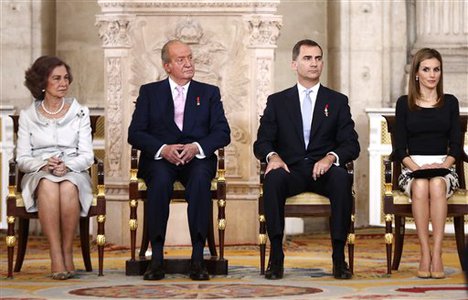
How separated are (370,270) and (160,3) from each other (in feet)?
8.36

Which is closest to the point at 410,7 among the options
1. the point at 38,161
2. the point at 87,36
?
the point at 87,36

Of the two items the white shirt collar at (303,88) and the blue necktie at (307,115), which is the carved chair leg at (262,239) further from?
the white shirt collar at (303,88)

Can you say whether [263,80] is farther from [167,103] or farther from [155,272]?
[155,272]

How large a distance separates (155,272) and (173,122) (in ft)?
3.02

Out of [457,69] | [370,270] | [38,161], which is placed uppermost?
[457,69]

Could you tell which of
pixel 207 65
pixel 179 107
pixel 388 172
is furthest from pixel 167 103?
pixel 207 65

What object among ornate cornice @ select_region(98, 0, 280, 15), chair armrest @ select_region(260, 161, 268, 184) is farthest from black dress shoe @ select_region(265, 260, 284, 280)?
ornate cornice @ select_region(98, 0, 280, 15)

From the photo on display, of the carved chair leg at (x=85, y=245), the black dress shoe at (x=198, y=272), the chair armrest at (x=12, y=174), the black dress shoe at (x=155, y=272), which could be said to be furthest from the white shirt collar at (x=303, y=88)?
the chair armrest at (x=12, y=174)

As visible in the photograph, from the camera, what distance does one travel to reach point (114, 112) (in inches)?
381

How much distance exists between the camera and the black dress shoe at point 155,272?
7.71 meters

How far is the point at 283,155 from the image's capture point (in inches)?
316

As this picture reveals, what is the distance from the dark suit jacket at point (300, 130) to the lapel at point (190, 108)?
393mm

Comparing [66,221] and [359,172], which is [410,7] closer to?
[359,172]

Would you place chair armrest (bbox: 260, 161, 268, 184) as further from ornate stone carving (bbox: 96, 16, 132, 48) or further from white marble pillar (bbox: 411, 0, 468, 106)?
white marble pillar (bbox: 411, 0, 468, 106)
